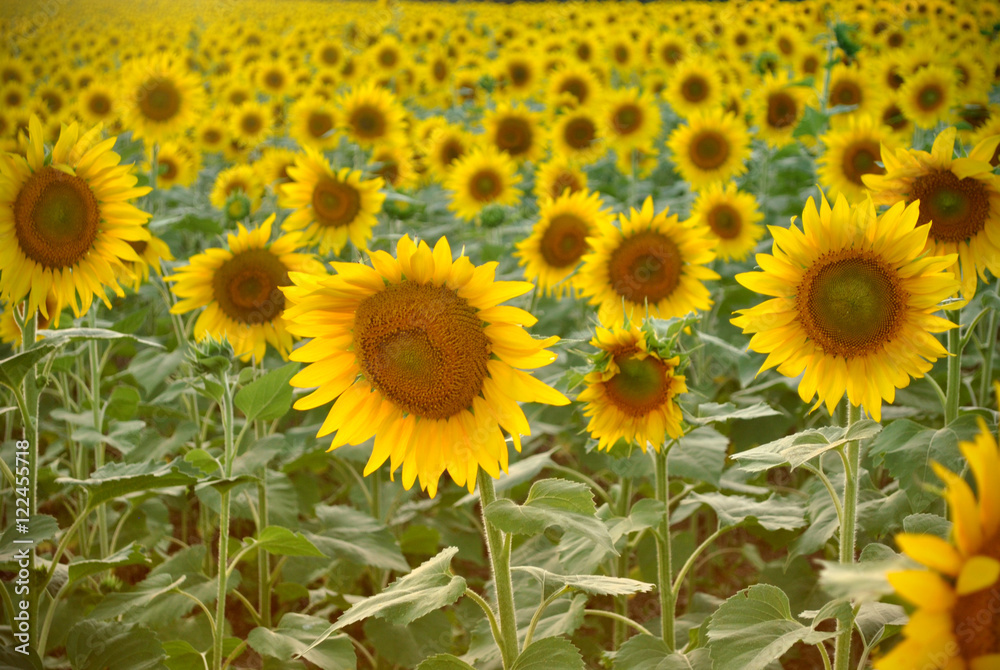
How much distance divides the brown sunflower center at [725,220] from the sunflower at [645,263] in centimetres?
80

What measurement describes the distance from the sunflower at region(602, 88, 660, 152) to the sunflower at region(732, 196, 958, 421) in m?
3.62

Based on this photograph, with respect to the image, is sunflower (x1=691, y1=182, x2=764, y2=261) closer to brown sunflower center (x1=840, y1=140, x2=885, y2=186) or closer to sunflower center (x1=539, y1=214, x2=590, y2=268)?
A: brown sunflower center (x1=840, y1=140, x2=885, y2=186)

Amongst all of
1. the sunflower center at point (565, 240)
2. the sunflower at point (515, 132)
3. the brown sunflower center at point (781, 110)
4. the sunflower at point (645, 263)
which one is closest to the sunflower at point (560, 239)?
the sunflower center at point (565, 240)

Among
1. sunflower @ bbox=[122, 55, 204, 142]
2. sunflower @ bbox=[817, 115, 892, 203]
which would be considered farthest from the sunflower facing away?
sunflower @ bbox=[122, 55, 204, 142]

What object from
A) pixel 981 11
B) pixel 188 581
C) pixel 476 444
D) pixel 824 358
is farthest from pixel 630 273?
pixel 981 11

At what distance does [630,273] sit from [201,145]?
15.8ft

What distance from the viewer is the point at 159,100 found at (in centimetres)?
463

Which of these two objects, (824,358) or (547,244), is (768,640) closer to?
(824,358)

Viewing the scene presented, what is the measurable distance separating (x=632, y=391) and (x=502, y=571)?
57 cm

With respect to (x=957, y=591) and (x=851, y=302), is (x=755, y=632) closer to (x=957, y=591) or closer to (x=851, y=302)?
(x=851, y=302)

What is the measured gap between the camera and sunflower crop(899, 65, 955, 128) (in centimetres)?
478

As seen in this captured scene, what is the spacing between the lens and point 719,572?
337 cm

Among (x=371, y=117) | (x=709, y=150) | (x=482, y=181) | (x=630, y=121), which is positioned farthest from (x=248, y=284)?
(x=630, y=121)

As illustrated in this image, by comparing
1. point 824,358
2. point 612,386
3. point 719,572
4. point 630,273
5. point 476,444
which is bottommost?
point 719,572
